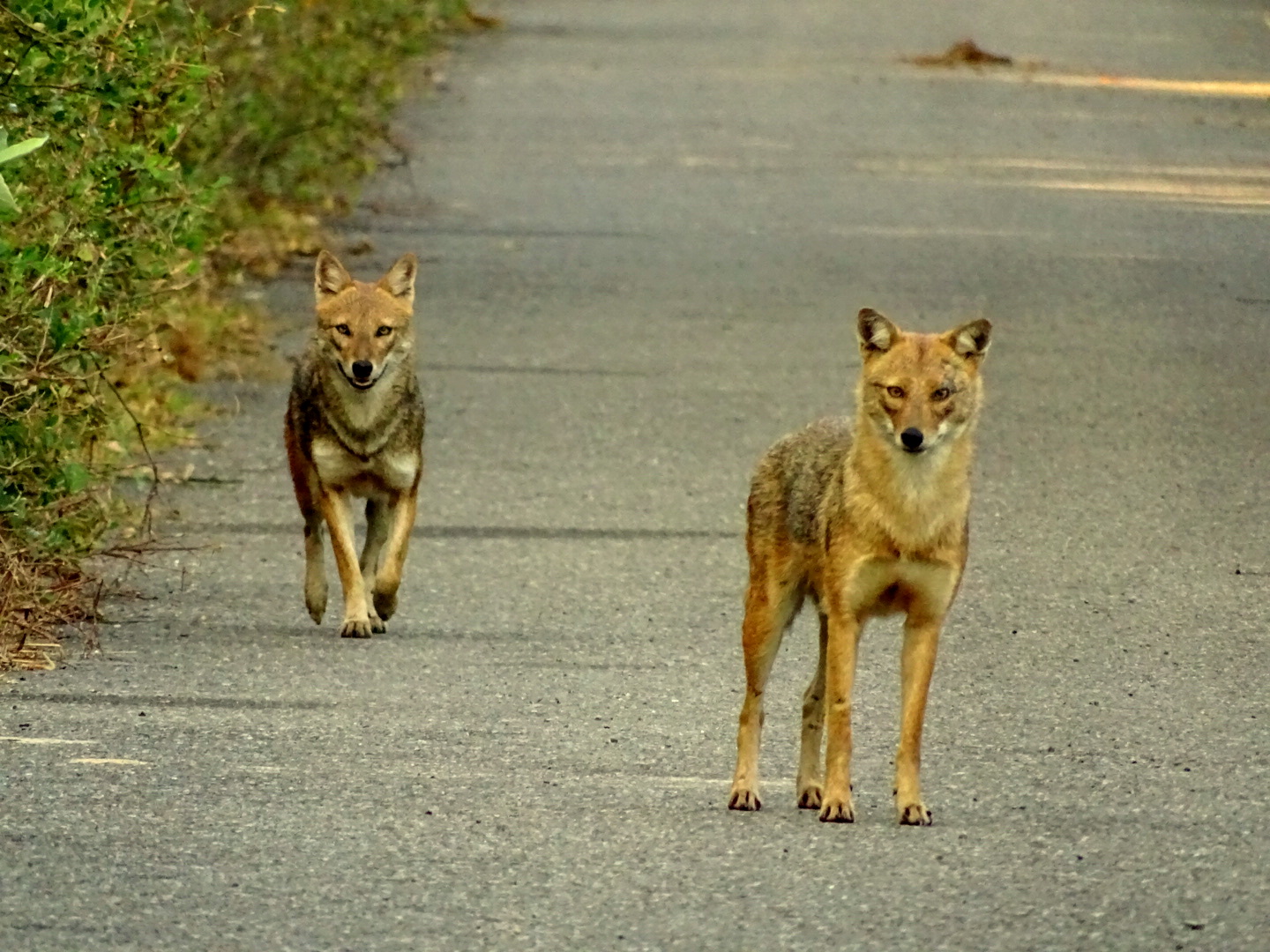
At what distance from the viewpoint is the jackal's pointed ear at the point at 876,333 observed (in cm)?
811

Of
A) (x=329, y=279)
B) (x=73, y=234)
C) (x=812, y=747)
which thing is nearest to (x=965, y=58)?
(x=329, y=279)

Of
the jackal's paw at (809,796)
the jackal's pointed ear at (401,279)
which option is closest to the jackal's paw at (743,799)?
the jackal's paw at (809,796)

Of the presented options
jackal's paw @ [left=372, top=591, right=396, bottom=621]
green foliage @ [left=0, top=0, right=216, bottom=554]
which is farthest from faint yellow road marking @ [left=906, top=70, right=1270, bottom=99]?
jackal's paw @ [left=372, top=591, right=396, bottom=621]

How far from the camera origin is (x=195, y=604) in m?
11.2

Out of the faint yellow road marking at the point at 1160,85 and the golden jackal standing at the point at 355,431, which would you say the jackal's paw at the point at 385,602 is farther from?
the faint yellow road marking at the point at 1160,85

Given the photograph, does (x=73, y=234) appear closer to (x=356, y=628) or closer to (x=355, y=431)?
(x=355, y=431)

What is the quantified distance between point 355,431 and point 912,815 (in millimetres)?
4158

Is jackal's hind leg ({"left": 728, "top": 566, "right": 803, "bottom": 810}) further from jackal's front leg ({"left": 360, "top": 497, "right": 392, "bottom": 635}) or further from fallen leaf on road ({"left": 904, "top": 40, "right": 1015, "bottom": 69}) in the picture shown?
fallen leaf on road ({"left": 904, "top": 40, "right": 1015, "bottom": 69})

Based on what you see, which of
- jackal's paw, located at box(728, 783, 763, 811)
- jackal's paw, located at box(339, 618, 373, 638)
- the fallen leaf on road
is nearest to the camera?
jackal's paw, located at box(728, 783, 763, 811)

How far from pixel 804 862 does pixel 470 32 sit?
2576 centimetres

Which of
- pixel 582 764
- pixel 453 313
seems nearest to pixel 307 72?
pixel 453 313

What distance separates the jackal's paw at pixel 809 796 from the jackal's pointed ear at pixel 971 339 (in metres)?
1.25

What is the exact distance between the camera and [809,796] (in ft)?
26.5

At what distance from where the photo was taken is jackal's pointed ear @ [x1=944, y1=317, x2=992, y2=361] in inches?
319
